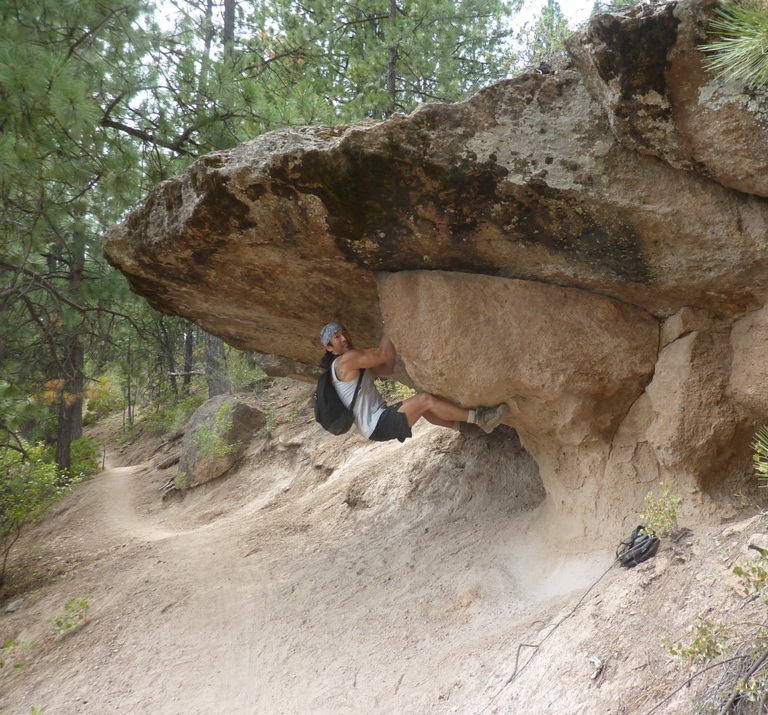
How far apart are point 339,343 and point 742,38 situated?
3366 mm

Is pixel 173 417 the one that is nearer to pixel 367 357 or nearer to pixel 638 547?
pixel 367 357

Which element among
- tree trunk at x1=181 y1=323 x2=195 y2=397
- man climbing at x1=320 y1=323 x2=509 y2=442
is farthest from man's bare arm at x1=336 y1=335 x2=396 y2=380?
tree trunk at x1=181 y1=323 x2=195 y2=397

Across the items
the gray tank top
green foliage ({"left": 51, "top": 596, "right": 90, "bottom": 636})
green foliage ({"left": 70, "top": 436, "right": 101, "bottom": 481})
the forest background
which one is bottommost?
green foliage ({"left": 51, "top": 596, "right": 90, "bottom": 636})

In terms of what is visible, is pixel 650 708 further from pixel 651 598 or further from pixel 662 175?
pixel 662 175

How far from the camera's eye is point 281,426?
10406mm

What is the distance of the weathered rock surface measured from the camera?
33.1 ft

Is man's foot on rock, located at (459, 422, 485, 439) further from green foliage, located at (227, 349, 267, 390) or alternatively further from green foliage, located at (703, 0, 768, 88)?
green foliage, located at (227, 349, 267, 390)

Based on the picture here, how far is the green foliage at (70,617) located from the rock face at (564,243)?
331cm

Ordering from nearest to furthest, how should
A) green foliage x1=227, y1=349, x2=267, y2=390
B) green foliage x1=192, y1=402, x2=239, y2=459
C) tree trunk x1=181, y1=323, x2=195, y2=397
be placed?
green foliage x1=192, y1=402, x2=239, y2=459 < green foliage x1=227, y1=349, x2=267, y2=390 < tree trunk x1=181, y1=323, x2=195, y2=397

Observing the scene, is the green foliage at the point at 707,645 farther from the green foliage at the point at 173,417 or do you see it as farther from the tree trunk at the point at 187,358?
the tree trunk at the point at 187,358

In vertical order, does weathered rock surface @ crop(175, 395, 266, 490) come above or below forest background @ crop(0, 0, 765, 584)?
→ below

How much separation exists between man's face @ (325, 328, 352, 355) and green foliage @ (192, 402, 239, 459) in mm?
5536

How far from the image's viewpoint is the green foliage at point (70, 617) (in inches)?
232

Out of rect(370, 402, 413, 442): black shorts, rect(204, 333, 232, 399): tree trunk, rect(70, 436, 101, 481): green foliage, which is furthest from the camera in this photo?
rect(204, 333, 232, 399): tree trunk
